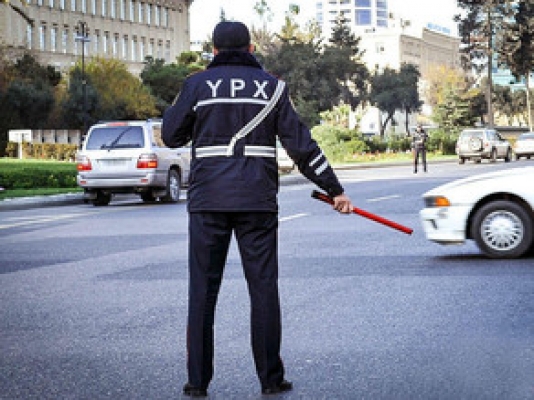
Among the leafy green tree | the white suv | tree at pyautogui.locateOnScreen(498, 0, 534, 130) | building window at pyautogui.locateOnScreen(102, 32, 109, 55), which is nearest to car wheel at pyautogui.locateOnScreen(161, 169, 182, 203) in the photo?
the white suv

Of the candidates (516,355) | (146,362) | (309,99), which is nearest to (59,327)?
(146,362)

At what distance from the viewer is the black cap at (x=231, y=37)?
6891 millimetres

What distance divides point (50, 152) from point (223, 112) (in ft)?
182

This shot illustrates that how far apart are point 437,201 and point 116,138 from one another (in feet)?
53.6

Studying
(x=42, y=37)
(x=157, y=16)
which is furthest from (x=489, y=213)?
(x=157, y=16)

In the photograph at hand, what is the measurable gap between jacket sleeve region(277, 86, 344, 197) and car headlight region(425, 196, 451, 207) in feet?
24.7

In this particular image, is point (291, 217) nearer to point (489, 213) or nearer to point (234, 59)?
point (489, 213)

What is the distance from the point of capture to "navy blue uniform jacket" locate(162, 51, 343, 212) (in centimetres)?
675

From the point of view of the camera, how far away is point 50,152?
6153 cm

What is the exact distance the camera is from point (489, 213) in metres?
14.2

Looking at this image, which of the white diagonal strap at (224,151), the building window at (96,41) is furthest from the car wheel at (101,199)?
the building window at (96,41)

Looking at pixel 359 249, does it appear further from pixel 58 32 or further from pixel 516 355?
pixel 58 32

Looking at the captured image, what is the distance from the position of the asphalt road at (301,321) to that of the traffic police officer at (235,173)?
1.19 ft

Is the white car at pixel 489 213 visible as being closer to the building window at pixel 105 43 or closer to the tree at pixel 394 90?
the building window at pixel 105 43
